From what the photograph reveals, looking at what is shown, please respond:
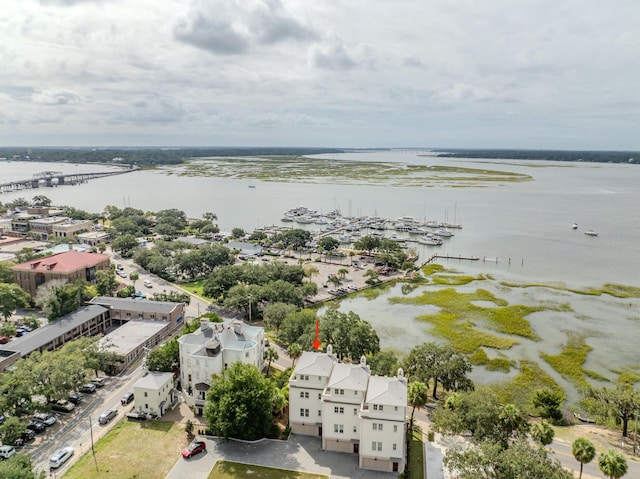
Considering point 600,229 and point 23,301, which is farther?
point 600,229

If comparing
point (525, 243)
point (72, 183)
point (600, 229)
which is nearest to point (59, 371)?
point (525, 243)

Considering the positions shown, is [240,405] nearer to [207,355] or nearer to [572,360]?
[207,355]

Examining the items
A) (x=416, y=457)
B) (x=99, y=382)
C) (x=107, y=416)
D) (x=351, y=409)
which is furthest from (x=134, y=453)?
(x=416, y=457)

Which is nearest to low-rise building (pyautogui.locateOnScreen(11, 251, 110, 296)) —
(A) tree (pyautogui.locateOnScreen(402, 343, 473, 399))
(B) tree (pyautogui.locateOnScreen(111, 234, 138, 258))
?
(B) tree (pyautogui.locateOnScreen(111, 234, 138, 258))

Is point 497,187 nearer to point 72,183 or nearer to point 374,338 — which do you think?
point 374,338

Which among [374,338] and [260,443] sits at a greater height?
[374,338]

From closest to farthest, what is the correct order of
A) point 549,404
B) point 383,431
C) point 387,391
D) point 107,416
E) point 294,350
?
point 383,431 → point 387,391 → point 107,416 → point 549,404 → point 294,350
